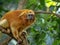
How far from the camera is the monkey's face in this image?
4.06m

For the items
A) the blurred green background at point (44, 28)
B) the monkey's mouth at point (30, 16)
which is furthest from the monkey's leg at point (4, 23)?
the monkey's mouth at point (30, 16)

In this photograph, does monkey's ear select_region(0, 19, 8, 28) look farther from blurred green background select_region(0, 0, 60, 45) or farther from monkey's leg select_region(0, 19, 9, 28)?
blurred green background select_region(0, 0, 60, 45)

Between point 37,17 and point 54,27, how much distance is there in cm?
35

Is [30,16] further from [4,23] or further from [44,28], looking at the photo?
[4,23]

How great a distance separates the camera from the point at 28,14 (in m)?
4.12

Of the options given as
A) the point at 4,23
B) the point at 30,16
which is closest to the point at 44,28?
the point at 30,16

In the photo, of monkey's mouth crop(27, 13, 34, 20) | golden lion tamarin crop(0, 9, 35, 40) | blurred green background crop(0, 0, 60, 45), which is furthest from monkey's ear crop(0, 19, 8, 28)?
monkey's mouth crop(27, 13, 34, 20)

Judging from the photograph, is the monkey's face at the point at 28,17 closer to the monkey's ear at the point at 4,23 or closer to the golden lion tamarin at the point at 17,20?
the golden lion tamarin at the point at 17,20

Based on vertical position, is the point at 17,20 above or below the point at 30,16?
below

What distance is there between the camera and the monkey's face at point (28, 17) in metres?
4.06

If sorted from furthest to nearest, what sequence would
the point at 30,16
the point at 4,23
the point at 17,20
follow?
the point at 17,20, the point at 4,23, the point at 30,16

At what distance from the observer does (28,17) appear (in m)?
4.15

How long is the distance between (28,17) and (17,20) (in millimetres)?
280

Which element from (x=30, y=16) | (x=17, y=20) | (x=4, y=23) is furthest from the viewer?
(x=17, y=20)
